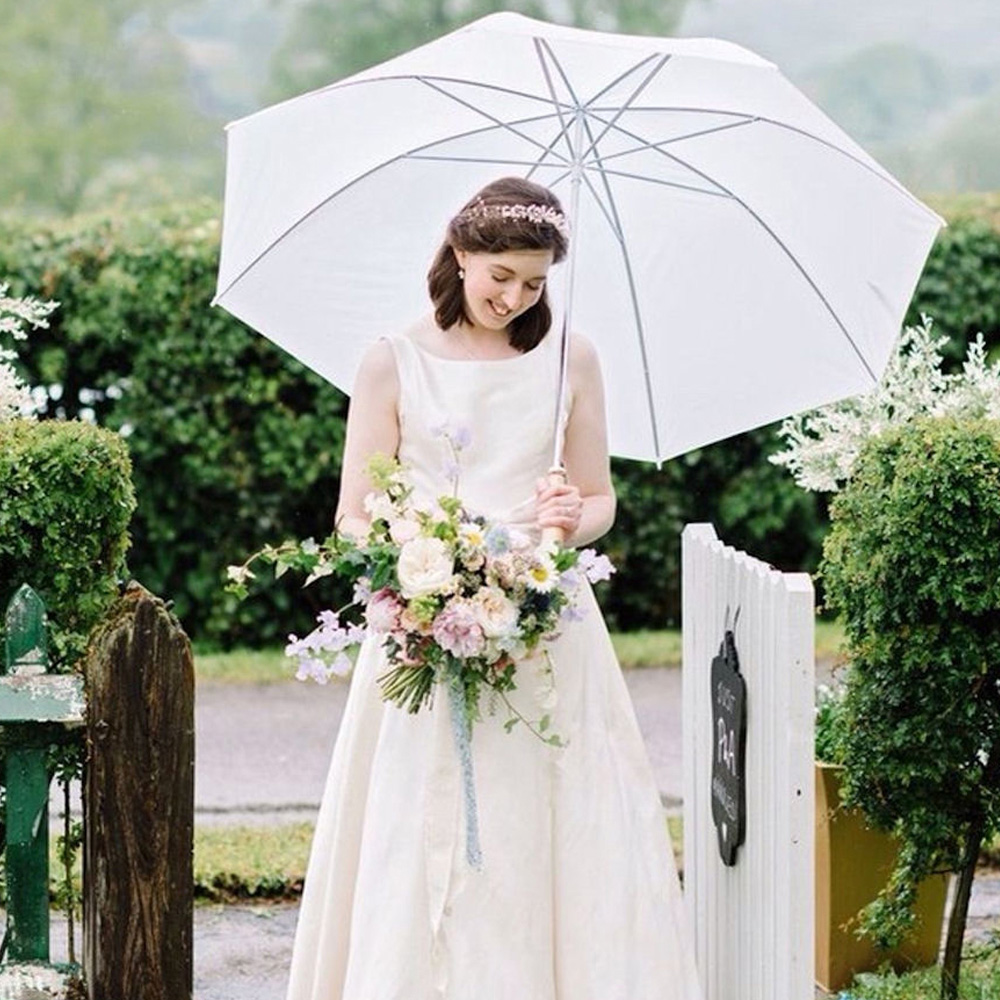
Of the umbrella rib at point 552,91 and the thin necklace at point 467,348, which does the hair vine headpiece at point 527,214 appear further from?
the umbrella rib at point 552,91

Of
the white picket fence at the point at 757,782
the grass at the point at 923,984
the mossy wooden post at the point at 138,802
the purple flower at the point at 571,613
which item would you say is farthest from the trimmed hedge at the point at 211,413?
the mossy wooden post at the point at 138,802

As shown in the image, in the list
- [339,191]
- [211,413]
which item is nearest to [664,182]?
[339,191]

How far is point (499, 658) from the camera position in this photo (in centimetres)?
370

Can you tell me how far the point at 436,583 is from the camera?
350 centimetres

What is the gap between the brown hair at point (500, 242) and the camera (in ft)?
12.7

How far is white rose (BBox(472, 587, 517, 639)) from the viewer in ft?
11.6

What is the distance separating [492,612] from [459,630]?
65 mm

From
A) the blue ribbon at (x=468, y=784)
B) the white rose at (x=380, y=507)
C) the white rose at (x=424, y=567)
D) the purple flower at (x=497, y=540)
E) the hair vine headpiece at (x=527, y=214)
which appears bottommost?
the blue ribbon at (x=468, y=784)

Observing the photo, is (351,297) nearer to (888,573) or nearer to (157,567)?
(888,573)

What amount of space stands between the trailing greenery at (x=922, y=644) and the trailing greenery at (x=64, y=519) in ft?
5.42

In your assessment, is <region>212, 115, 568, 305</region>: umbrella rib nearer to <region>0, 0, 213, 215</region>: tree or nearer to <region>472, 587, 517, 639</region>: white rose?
<region>472, 587, 517, 639</region>: white rose

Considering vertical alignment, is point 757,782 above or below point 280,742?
above

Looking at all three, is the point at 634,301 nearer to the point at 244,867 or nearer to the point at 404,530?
the point at 404,530

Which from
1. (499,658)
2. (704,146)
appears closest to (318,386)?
(704,146)
